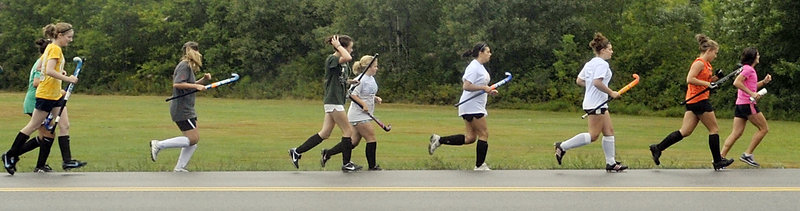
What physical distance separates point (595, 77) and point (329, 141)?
1155cm

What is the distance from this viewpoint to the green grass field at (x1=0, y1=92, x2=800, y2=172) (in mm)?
15359

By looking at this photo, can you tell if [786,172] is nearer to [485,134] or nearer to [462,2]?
[485,134]

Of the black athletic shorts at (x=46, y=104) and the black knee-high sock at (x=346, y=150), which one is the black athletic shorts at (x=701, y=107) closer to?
the black knee-high sock at (x=346, y=150)

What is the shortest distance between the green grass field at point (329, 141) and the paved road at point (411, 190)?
1269 millimetres

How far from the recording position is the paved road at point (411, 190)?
32.8 ft

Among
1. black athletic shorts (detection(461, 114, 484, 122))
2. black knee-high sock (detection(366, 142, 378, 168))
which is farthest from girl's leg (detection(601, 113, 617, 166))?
black knee-high sock (detection(366, 142, 378, 168))

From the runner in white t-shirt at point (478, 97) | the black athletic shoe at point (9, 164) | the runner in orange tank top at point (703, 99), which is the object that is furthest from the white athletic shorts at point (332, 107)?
the runner in orange tank top at point (703, 99)

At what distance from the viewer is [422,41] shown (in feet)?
188

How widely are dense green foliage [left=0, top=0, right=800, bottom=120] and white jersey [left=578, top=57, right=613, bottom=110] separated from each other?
2579cm

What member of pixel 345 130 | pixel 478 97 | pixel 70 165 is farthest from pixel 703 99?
pixel 70 165

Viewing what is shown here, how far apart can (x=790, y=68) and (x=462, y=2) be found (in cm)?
1682

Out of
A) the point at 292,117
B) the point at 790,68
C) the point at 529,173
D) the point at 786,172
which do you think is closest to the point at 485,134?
the point at 529,173

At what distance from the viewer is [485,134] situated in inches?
522

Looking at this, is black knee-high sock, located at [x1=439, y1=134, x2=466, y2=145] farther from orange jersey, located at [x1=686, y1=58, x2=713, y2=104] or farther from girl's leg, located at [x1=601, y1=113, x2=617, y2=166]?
orange jersey, located at [x1=686, y1=58, x2=713, y2=104]
